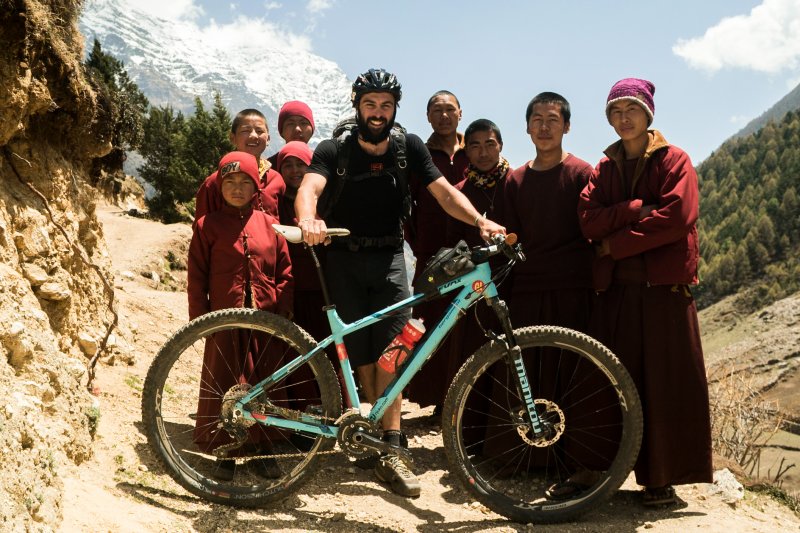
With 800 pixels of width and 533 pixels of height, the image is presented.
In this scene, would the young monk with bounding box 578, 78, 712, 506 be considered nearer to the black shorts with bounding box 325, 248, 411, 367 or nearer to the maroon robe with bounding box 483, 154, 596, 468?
the maroon robe with bounding box 483, 154, 596, 468

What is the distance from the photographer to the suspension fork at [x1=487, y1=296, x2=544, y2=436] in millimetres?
3357

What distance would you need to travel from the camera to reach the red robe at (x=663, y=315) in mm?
3551

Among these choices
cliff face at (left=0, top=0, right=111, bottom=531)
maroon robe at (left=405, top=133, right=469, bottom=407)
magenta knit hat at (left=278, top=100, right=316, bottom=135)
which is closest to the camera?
cliff face at (left=0, top=0, right=111, bottom=531)

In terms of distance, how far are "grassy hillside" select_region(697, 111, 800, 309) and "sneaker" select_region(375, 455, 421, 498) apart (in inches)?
2670

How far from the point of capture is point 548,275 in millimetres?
4070

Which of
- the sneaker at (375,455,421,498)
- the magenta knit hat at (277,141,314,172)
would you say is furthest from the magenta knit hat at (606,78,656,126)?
the sneaker at (375,455,421,498)

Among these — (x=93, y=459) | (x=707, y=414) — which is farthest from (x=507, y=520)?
(x=93, y=459)

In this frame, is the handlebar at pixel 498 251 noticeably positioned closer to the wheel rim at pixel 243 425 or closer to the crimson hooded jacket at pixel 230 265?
the wheel rim at pixel 243 425

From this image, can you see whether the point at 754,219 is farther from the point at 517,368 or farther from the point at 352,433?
the point at 352,433

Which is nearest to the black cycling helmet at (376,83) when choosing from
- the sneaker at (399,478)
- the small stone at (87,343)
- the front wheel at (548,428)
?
the front wheel at (548,428)

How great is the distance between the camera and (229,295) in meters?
3.83

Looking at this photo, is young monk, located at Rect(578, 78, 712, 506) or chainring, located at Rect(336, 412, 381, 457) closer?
chainring, located at Rect(336, 412, 381, 457)

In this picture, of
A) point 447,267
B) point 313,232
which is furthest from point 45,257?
point 447,267

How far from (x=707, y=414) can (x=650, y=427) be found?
331 mm
